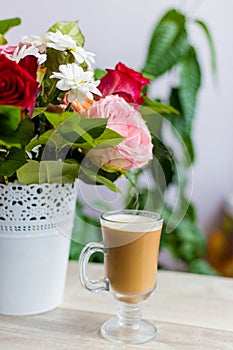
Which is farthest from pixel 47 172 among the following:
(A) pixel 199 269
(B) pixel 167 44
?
(A) pixel 199 269

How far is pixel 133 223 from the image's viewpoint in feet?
3.20

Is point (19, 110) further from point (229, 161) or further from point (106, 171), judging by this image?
point (229, 161)

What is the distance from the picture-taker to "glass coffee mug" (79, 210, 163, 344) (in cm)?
98

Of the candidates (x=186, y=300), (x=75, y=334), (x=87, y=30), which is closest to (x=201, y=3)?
(x=87, y=30)

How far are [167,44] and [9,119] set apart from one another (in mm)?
943

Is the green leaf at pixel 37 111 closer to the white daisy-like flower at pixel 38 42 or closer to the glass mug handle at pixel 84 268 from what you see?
the white daisy-like flower at pixel 38 42

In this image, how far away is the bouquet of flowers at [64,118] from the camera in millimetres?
877

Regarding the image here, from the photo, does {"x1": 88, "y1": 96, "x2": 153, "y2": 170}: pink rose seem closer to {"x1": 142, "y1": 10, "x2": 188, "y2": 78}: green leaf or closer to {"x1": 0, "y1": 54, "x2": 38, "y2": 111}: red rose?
{"x1": 0, "y1": 54, "x2": 38, "y2": 111}: red rose

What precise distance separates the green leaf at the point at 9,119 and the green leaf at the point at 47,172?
98 millimetres

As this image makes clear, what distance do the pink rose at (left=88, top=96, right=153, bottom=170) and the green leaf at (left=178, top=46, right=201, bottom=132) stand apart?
797 millimetres

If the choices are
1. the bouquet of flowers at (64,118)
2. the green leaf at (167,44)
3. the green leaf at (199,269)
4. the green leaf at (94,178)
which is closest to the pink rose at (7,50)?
the bouquet of flowers at (64,118)

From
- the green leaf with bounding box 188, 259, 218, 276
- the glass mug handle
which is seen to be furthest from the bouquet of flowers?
the green leaf with bounding box 188, 259, 218, 276

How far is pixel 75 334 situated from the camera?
40.7 inches

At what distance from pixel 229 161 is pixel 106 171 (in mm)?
1539
